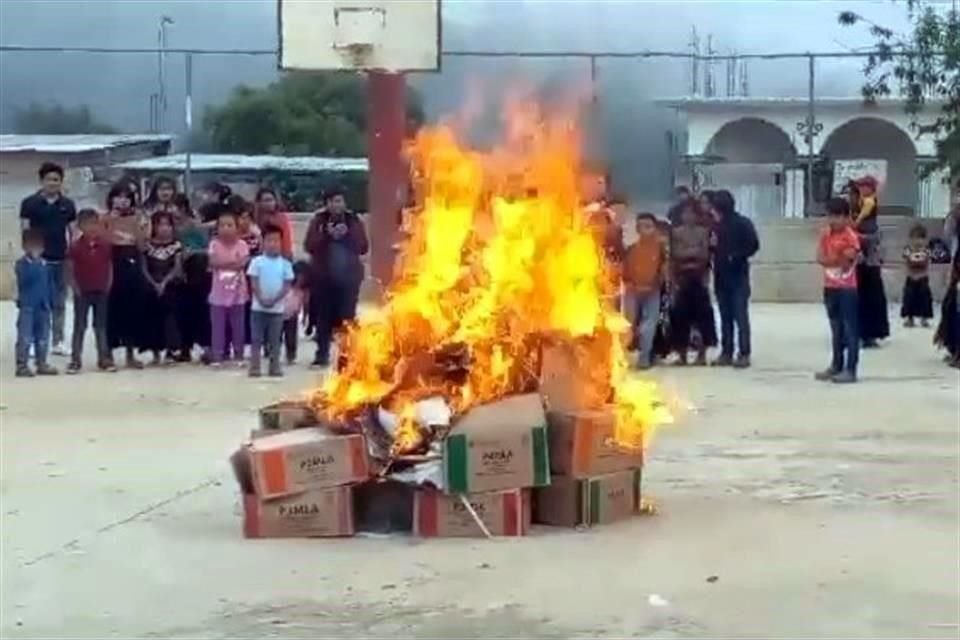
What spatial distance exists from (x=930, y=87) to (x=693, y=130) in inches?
164

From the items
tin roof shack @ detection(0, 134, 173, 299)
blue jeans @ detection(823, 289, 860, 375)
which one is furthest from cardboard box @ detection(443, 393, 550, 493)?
tin roof shack @ detection(0, 134, 173, 299)

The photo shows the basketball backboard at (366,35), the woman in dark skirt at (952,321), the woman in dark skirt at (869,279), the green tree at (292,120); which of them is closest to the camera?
the woman in dark skirt at (952,321)

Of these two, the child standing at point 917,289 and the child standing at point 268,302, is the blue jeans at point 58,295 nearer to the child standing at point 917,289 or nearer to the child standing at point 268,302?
the child standing at point 268,302

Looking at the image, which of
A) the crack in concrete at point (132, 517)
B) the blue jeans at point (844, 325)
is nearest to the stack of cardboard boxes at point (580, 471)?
the crack in concrete at point (132, 517)

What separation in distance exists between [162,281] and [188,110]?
10573mm

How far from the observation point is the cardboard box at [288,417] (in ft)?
31.7

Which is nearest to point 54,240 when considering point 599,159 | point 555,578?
point 599,159

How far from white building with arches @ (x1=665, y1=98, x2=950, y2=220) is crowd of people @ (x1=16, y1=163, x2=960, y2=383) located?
272 inches

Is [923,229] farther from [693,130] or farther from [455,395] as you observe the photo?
[455,395]

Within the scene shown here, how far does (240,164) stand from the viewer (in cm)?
2912

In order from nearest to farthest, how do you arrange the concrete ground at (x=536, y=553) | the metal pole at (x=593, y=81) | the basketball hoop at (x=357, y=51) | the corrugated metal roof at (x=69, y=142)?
the concrete ground at (x=536, y=553) → the metal pole at (x=593, y=81) → the basketball hoop at (x=357, y=51) → the corrugated metal roof at (x=69, y=142)

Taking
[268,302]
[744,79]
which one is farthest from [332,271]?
[744,79]

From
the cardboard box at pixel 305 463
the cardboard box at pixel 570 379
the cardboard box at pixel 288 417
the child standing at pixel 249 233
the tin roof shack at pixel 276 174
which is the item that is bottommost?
the cardboard box at pixel 305 463

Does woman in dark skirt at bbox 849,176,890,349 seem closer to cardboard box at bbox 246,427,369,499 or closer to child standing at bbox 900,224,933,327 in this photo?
child standing at bbox 900,224,933,327
